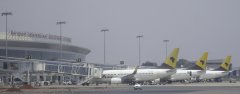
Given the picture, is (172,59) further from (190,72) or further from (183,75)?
(190,72)

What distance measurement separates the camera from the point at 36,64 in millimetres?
111875

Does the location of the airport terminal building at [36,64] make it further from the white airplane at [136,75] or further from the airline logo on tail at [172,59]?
the airline logo on tail at [172,59]

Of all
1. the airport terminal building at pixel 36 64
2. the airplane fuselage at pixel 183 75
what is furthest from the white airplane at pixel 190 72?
the airport terminal building at pixel 36 64

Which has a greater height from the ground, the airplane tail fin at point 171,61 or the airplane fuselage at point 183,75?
the airplane tail fin at point 171,61

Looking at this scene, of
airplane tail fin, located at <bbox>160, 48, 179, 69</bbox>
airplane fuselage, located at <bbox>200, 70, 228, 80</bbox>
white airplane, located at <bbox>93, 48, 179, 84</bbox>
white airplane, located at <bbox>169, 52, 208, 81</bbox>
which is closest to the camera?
white airplane, located at <bbox>93, 48, 179, 84</bbox>

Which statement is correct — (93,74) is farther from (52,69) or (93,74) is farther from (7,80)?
(7,80)

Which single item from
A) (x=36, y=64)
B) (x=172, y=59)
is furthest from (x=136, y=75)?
(x=36, y=64)

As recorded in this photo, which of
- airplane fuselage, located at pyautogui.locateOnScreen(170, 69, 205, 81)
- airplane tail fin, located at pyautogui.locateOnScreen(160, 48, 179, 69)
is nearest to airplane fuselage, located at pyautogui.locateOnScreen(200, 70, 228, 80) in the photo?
airplane fuselage, located at pyautogui.locateOnScreen(170, 69, 205, 81)

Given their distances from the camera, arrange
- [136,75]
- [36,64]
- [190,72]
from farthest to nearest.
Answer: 1. [190,72]
2. [136,75]
3. [36,64]

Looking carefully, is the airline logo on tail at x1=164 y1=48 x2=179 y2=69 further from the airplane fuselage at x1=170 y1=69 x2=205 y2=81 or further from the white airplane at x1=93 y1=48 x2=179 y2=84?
the airplane fuselage at x1=170 y1=69 x2=205 y2=81

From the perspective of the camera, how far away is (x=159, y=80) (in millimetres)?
131625

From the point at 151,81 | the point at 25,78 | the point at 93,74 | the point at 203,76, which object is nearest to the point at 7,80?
the point at 25,78

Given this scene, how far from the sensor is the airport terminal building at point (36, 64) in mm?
112375

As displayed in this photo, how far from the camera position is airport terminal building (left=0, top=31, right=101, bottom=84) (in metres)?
112
